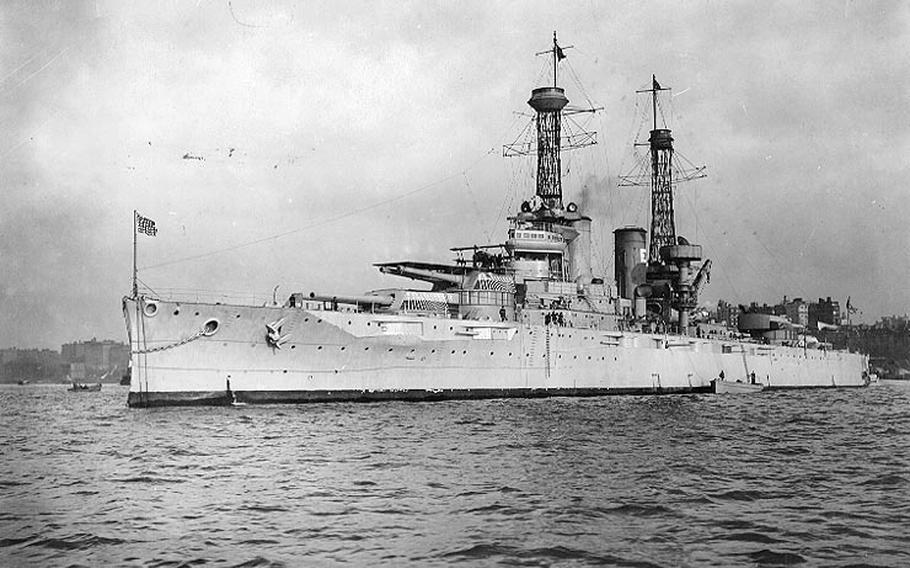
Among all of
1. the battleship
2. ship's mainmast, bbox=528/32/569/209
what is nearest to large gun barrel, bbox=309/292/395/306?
the battleship

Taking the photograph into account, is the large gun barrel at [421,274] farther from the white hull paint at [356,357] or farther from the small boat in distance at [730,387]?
the small boat in distance at [730,387]

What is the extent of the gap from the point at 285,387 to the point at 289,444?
32.4ft

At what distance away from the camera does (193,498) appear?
404 inches

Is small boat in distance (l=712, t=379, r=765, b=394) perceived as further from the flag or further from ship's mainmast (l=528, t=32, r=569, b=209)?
the flag

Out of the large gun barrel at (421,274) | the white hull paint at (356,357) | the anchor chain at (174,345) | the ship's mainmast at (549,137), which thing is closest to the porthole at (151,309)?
the white hull paint at (356,357)

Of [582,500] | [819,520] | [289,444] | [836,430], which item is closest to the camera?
[819,520]

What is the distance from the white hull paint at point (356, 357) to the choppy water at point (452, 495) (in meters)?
4.68

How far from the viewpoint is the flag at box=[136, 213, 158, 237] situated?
23234 millimetres

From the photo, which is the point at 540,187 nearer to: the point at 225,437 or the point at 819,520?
the point at 225,437

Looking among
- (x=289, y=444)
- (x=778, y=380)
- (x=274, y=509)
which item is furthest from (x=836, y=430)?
(x=778, y=380)

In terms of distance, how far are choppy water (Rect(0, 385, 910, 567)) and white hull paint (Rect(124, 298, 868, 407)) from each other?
15.4 ft

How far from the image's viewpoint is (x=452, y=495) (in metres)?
10.4

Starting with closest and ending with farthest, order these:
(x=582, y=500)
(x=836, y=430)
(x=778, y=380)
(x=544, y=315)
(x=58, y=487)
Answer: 1. (x=582, y=500)
2. (x=58, y=487)
3. (x=836, y=430)
4. (x=544, y=315)
5. (x=778, y=380)

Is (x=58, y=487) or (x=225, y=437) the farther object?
(x=225, y=437)
